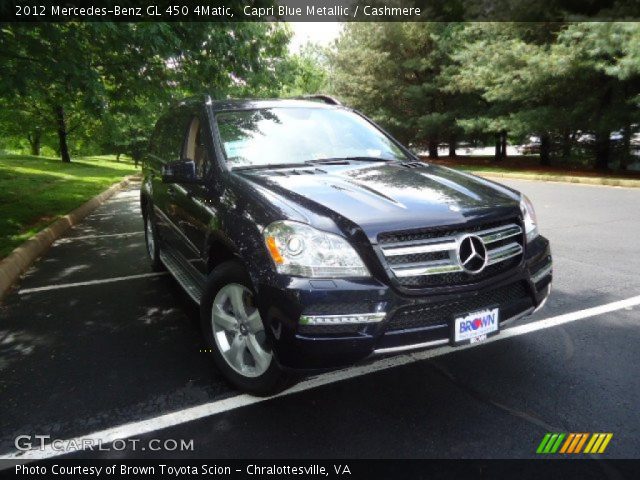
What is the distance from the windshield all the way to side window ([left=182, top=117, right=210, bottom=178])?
7.4 inches

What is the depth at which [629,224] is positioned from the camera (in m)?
7.50

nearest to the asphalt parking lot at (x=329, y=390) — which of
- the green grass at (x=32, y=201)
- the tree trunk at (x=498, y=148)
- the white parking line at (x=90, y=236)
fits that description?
the green grass at (x=32, y=201)

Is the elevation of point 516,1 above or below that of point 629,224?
above

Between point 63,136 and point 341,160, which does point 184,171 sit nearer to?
point 341,160

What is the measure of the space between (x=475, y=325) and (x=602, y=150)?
19.3 meters

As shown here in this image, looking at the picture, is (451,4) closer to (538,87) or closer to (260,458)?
(538,87)

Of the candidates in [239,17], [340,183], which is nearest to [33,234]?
[239,17]

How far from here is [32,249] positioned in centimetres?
659

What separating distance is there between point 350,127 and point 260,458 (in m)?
2.90

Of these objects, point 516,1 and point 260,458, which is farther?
point 516,1

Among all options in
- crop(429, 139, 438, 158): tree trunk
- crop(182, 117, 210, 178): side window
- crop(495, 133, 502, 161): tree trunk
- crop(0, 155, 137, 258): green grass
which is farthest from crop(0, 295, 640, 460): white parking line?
crop(429, 139, 438, 158): tree trunk

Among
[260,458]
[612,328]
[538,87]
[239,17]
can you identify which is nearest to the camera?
[260,458]

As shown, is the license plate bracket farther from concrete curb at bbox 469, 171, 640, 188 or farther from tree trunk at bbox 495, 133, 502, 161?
tree trunk at bbox 495, 133, 502, 161

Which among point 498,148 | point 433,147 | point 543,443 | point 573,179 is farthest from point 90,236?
point 433,147
